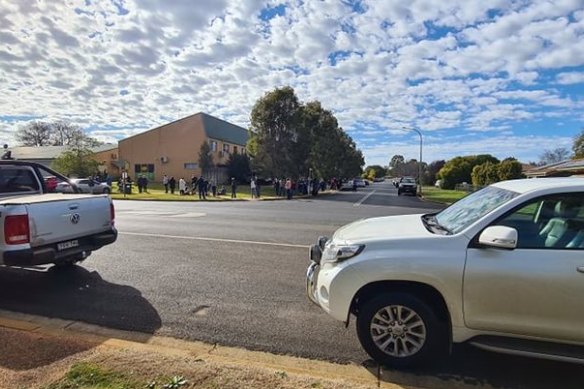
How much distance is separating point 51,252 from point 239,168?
5125cm

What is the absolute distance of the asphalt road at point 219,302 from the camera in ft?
12.7

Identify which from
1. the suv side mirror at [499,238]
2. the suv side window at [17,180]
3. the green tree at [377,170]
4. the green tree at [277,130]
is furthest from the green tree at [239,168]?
the green tree at [377,170]

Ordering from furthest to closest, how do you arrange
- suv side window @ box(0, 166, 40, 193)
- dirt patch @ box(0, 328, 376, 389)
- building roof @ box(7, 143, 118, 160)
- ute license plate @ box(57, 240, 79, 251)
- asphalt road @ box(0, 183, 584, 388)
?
building roof @ box(7, 143, 118, 160) < suv side window @ box(0, 166, 40, 193) < ute license plate @ box(57, 240, 79, 251) < asphalt road @ box(0, 183, 584, 388) < dirt patch @ box(0, 328, 376, 389)

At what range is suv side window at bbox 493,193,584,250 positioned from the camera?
358 cm

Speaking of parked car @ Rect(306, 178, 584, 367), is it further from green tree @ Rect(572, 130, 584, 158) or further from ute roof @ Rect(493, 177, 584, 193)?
green tree @ Rect(572, 130, 584, 158)

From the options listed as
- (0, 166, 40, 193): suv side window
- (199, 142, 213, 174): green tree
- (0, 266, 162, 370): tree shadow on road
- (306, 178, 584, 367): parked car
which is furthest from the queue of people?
(306, 178, 584, 367): parked car

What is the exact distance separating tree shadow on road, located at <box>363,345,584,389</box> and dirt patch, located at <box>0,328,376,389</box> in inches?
23.2

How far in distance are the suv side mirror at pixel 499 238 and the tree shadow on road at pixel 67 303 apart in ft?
11.0

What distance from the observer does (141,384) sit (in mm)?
3186

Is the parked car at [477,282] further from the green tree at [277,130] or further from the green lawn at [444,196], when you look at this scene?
the green tree at [277,130]

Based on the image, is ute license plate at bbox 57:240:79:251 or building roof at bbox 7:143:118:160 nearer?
ute license plate at bbox 57:240:79:251

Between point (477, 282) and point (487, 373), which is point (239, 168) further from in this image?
point (477, 282)

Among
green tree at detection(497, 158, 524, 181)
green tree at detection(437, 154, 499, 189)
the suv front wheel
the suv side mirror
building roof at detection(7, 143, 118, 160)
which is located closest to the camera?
the suv side mirror

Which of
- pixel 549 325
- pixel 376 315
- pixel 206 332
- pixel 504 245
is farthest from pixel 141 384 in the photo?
pixel 549 325
